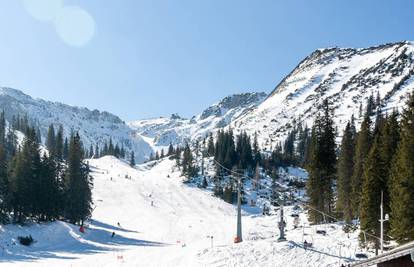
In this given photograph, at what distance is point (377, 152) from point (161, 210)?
70.0 metres

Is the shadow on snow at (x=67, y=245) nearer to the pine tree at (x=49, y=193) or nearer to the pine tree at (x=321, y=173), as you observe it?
the pine tree at (x=49, y=193)

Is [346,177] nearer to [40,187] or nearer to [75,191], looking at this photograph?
[75,191]

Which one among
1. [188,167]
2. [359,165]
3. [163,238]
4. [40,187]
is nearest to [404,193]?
[359,165]

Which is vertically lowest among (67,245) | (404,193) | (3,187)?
(67,245)

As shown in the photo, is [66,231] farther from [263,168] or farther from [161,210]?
[263,168]

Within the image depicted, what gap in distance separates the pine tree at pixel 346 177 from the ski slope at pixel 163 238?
756 centimetres

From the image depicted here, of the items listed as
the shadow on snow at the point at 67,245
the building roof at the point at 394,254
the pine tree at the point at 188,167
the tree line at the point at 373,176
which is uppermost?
the pine tree at the point at 188,167

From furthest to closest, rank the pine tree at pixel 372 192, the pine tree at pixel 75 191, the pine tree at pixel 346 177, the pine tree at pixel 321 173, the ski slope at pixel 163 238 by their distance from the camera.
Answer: the pine tree at pixel 75 191 → the pine tree at pixel 321 173 → the pine tree at pixel 346 177 → the pine tree at pixel 372 192 → the ski slope at pixel 163 238

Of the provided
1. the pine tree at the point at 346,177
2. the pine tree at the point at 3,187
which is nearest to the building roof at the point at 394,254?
the pine tree at the point at 346,177

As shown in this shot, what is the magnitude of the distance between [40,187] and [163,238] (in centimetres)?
1995

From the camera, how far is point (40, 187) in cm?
6806

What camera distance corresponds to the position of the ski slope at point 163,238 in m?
38.2

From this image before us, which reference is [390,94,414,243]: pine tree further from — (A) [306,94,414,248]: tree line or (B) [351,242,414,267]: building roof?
(B) [351,242,414,267]: building roof

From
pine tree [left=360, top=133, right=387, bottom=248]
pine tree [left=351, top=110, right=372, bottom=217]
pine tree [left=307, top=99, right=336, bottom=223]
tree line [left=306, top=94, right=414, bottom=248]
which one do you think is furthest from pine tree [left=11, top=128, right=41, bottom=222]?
pine tree [left=360, top=133, right=387, bottom=248]
